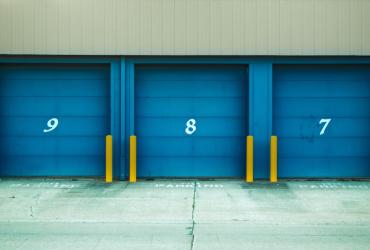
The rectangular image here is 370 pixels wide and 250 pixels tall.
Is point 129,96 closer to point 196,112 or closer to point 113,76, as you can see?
point 113,76

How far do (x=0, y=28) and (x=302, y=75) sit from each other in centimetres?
812

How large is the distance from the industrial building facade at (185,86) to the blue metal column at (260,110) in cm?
3

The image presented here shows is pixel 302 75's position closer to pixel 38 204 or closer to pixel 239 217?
pixel 239 217

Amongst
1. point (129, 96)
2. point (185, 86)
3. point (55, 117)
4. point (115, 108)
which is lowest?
point (55, 117)

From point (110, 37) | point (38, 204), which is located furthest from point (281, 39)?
point (38, 204)

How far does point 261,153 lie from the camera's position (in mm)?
13875

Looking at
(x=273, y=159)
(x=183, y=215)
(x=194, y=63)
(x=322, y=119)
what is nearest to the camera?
(x=183, y=215)

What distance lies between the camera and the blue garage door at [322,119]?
14141 mm

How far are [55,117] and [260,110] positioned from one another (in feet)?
18.2

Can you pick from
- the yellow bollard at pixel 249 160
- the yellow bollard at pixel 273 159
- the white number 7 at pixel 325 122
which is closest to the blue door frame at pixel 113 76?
the yellow bollard at pixel 249 160

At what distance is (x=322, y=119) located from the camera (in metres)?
14.2

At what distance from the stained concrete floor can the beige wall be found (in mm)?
3501

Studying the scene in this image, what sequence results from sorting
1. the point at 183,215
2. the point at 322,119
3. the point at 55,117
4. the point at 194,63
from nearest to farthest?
the point at 183,215, the point at 194,63, the point at 322,119, the point at 55,117

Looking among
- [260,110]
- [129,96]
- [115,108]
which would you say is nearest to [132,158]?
[115,108]
